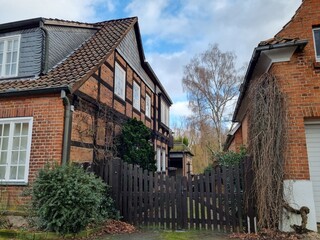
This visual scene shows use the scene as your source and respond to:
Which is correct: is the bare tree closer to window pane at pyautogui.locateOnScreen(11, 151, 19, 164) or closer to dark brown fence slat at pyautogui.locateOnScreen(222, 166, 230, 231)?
dark brown fence slat at pyautogui.locateOnScreen(222, 166, 230, 231)

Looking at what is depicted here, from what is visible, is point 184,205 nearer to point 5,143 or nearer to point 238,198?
point 238,198

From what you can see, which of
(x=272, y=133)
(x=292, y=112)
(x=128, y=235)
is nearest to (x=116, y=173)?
(x=128, y=235)

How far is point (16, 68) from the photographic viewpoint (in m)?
8.72

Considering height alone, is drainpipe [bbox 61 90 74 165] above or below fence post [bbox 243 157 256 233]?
above

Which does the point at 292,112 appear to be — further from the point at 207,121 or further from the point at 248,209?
the point at 207,121

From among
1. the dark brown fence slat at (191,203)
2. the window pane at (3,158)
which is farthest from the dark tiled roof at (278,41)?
the window pane at (3,158)

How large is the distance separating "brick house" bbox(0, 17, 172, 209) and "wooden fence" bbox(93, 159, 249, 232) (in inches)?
60.8

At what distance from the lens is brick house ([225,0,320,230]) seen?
19.8 ft

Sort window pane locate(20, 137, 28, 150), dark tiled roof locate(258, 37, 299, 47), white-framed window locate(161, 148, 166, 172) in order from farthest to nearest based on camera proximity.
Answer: white-framed window locate(161, 148, 166, 172), window pane locate(20, 137, 28, 150), dark tiled roof locate(258, 37, 299, 47)

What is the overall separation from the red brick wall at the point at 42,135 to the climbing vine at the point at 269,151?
5317mm

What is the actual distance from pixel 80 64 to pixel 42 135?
9.57ft

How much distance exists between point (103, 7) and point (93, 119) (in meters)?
4.86

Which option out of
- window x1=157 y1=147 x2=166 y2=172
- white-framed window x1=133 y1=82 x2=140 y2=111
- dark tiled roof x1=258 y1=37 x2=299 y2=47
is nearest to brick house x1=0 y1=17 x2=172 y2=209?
white-framed window x1=133 y1=82 x2=140 y2=111

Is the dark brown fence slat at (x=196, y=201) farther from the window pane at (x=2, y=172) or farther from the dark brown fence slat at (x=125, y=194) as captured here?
the window pane at (x=2, y=172)
